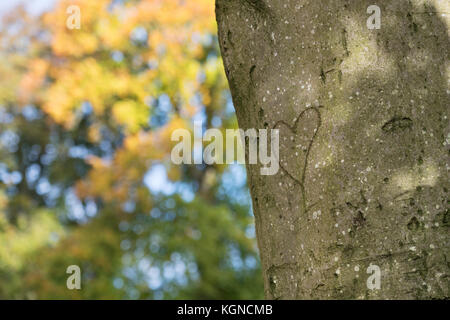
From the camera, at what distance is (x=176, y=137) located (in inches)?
377

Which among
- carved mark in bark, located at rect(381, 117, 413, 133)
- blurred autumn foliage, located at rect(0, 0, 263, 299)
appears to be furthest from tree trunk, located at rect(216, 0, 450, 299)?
blurred autumn foliage, located at rect(0, 0, 263, 299)

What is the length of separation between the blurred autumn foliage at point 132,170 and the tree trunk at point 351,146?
5422 mm

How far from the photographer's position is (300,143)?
5.19 feet

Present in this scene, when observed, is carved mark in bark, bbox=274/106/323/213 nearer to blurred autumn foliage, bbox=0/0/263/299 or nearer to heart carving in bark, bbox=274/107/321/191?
heart carving in bark, bbox=274/107/321/191

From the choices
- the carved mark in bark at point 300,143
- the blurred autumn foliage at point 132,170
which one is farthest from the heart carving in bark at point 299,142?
the blurred autumn foliage at point 132,170

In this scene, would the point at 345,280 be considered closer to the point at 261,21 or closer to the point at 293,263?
the point at 293,263

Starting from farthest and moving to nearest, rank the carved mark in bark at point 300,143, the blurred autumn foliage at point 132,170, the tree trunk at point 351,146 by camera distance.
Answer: the blurred autumn foliage at point 132,170 → the carved mark in bark at point 300,143 → the tree trunk at point 351,146

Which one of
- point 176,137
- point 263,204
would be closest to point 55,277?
point 176,137

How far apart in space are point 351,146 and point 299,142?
150 mm

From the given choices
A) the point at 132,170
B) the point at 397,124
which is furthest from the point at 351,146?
the point at 132,170

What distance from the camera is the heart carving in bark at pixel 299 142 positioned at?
157 centimetres

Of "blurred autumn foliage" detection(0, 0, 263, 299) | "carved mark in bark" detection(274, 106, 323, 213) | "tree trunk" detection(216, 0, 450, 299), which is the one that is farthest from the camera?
"blurred autumn foliage" detection(0, 0, 263, 299)

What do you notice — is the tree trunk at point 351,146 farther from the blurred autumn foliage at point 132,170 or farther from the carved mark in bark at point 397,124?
the blurred autumn foliage at point 132,170

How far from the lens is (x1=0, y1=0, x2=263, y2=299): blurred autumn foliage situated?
714 centimetres
